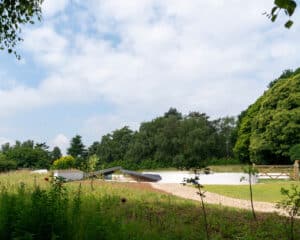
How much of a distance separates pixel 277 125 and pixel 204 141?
49.2ft

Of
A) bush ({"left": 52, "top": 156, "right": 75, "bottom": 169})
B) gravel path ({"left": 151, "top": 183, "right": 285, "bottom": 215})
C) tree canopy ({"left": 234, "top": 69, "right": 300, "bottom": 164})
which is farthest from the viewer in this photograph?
tree canopy ({"left": 234, "top": 69, "right": 300, "bottom": 164})

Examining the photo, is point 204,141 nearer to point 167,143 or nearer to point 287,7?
point 167,143

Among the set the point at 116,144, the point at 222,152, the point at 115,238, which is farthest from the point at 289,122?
the point at 115,238

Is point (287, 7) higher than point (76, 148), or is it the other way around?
point (76, 148)

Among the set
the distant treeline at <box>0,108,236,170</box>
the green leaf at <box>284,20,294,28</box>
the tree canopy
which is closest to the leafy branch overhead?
the green leaf at <box>284,20,294,28</box>

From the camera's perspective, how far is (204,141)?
161 ft

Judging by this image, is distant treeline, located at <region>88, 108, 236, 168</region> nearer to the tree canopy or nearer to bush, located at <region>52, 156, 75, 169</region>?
the tree canopy

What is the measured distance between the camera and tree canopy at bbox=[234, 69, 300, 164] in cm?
3419

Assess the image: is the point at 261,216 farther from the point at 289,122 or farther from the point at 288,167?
the point at 289,122

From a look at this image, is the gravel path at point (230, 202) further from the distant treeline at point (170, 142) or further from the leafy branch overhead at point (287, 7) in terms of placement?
the distant treeline at point (170, 142)

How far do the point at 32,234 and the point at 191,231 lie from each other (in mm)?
3056

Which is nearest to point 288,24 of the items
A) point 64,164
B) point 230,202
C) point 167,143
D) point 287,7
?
point 287,7

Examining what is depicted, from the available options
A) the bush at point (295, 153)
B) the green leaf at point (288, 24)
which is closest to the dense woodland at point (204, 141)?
the bush at point (295, 153)

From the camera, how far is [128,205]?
319 inches
